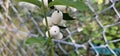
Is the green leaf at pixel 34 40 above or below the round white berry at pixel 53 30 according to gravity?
below

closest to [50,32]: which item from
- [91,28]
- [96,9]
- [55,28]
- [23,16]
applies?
[55,28]

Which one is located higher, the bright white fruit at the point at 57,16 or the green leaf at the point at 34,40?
the bright white fruit at the point at 57,16

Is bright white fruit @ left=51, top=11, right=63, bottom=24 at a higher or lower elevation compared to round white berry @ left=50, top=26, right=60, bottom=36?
higher

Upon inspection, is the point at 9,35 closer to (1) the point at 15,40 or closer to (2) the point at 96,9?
(1) the point at 15,40

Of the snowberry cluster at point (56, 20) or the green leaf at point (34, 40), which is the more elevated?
the snowberry cluster at point (56, 20)

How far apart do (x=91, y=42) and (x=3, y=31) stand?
2.21 feet

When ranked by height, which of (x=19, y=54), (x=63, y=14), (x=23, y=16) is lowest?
(x=19, y=54)

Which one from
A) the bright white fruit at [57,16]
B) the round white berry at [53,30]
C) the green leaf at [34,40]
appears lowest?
the green leaf at [34,40]

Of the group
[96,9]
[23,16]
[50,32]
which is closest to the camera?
[50,32]

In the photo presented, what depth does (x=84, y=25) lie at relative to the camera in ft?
3.86

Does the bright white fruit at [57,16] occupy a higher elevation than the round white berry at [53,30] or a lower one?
higher

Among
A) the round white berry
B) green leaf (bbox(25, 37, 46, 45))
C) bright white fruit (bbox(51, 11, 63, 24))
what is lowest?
green leaf (bbox(25, 37, 46, 45))

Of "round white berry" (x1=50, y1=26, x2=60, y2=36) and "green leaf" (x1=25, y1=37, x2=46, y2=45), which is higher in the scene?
"round white berry" (x1=50, y1=26, x2=60, y2=36)

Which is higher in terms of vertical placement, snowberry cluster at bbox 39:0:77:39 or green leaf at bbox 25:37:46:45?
snowberry cluster at bbox 39:0:77:39
